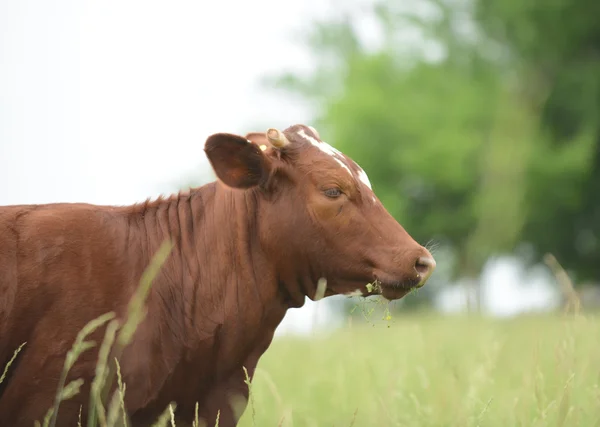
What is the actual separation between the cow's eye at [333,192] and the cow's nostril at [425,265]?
58 cm

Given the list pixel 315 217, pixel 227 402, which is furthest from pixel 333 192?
pixel 227 402

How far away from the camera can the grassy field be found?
13.9ft

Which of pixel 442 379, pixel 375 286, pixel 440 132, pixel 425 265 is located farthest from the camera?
pixel 440 132

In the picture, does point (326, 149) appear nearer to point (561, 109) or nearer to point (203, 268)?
point (203, 268)

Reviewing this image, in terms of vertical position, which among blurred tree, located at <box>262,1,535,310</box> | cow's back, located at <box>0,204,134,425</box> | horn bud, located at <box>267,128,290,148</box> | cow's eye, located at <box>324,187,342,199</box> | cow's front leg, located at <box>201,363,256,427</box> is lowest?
blurred tree, located at <box>262,1,535,310</box>

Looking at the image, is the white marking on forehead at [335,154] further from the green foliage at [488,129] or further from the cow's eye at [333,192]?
the green foliage at [488,129]

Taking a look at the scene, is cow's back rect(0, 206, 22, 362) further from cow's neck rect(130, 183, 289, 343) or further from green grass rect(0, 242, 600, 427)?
cow's neck rect(130, 183, 289, 343)

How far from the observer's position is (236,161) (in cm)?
445

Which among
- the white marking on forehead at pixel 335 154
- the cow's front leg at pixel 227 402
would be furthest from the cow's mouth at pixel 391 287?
the cow's front leg at pixel 227 402

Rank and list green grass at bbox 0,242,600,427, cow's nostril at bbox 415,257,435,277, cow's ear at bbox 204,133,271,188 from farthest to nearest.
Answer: cow's ear at bbox 204,133,271,188, cow's nostril at bbox 415,257,435,277, green grass at bbox 0,242,600,427

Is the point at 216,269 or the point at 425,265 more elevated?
the point at 425,265

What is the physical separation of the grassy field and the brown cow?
34 centimetres

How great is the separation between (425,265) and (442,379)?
2147 millimetres

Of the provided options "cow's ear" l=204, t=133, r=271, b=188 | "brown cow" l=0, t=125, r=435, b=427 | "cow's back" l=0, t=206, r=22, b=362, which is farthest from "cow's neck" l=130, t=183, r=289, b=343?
"cow's back" l=0, t=206, r=22, b=362
